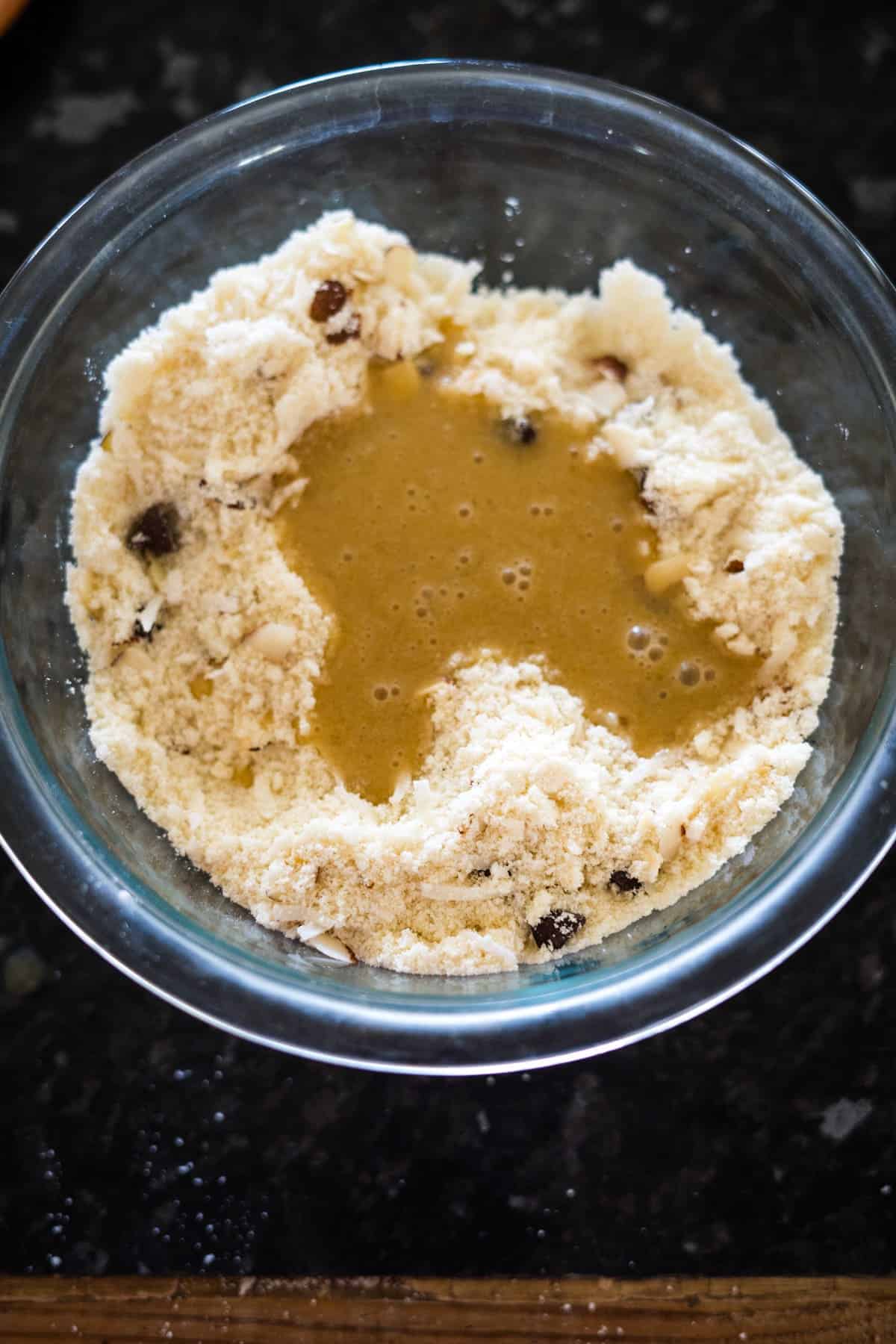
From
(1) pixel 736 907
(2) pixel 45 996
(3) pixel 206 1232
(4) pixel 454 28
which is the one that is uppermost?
(4) pixel 454 28

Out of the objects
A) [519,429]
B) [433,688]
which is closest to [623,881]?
[433,688]

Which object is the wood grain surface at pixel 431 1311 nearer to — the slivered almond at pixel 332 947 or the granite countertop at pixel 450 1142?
the granite countertop at pixel 450 1142

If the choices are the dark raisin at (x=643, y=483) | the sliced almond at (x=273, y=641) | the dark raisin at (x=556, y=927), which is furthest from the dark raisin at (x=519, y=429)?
the dark raisin at (x=556, y=927)

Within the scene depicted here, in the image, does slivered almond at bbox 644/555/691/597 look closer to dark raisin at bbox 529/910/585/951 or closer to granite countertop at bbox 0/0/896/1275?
dark raisin at bbox 529/910/585/951

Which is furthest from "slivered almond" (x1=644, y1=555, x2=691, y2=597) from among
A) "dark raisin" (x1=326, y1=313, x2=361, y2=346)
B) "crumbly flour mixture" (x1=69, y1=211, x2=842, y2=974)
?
"dark raisin" (x1=326, y1=313, x2=361, y2=346)

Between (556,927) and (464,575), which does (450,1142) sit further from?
(464,575)

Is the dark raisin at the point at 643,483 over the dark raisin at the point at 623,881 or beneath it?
over

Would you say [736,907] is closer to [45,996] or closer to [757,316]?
[757,316]

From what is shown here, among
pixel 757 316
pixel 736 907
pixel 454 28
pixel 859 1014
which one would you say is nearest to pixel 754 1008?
pixel 859 1014
